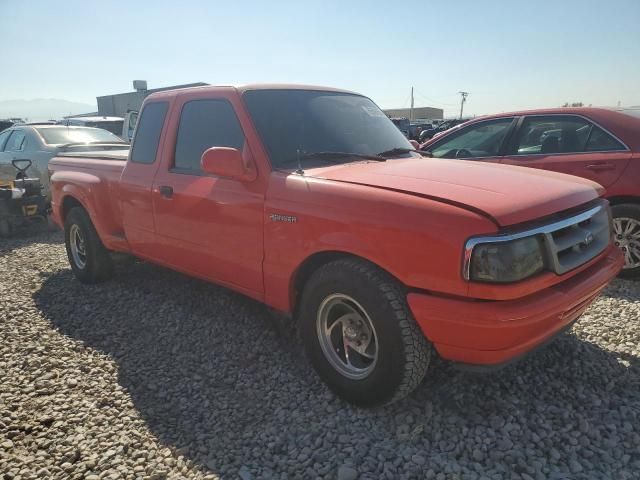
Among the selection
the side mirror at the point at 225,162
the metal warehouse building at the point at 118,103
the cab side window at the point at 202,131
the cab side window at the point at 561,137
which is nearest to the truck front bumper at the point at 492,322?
the side mirror at the point at 225,162

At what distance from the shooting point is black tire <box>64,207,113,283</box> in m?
4.84

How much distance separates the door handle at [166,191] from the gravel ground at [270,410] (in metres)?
1.12

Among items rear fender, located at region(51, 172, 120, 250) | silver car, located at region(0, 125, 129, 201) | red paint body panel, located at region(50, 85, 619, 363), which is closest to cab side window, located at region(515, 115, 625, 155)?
red paint body panel, located at region(50, 85, 619, 363)

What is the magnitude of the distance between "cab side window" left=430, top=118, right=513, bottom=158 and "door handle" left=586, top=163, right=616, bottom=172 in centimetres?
98

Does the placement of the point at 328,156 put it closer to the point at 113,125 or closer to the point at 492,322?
the point at 492,322

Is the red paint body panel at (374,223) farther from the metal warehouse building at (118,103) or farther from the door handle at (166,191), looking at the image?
the metal warehouse building at (118,103)

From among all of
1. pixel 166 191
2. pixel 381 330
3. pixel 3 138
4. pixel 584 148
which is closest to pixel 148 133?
pixel 166 191

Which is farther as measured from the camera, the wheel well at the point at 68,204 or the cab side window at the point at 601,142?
the wheel well at the point at 68,204

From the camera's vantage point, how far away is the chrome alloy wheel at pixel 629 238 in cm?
444

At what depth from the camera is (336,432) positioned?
2.52m

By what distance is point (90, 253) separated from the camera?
4867 millimetres

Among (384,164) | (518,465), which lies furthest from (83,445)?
(384,164)

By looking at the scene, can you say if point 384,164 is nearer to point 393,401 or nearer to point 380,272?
point 380,272

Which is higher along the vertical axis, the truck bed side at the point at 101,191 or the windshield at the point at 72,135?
the windshield at the point at 72,135
